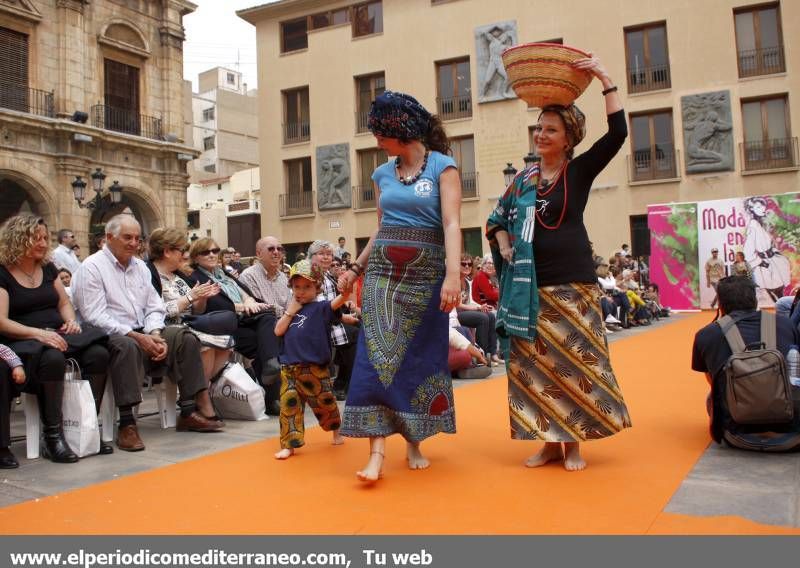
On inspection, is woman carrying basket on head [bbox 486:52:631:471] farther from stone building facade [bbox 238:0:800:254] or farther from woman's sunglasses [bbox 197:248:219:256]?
stone building facade [bbox 238:0:800:254]

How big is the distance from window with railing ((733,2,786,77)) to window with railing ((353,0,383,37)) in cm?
1237

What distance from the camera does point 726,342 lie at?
3562mm

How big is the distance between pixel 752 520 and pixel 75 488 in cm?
295

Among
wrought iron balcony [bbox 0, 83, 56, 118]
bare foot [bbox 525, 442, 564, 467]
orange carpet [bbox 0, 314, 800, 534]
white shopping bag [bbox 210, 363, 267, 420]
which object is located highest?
wrought iron balcony [bbox 0, 83, 56, 118]

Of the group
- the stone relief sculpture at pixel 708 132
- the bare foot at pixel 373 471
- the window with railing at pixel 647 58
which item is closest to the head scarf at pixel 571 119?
the bare foot at pixel 373 471

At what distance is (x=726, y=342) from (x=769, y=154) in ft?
66.3

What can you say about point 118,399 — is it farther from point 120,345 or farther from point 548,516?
point 548,516

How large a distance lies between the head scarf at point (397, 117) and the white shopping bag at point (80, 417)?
7.57 feet

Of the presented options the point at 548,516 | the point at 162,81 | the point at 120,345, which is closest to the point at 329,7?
the point at 162,81

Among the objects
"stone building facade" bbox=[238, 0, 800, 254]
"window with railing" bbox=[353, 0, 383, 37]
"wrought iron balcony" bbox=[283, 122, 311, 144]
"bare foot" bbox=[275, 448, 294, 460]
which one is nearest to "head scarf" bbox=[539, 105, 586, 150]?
"bare foot" bbox=[275, 448, 294, 460]

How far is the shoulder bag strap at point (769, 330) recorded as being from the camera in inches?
137

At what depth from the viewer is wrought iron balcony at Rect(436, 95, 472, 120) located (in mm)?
24422

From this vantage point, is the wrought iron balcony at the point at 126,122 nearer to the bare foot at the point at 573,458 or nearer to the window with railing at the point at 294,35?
the window with railing at the point at 294,35

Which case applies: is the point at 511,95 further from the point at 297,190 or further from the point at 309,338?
the point at 309,338
